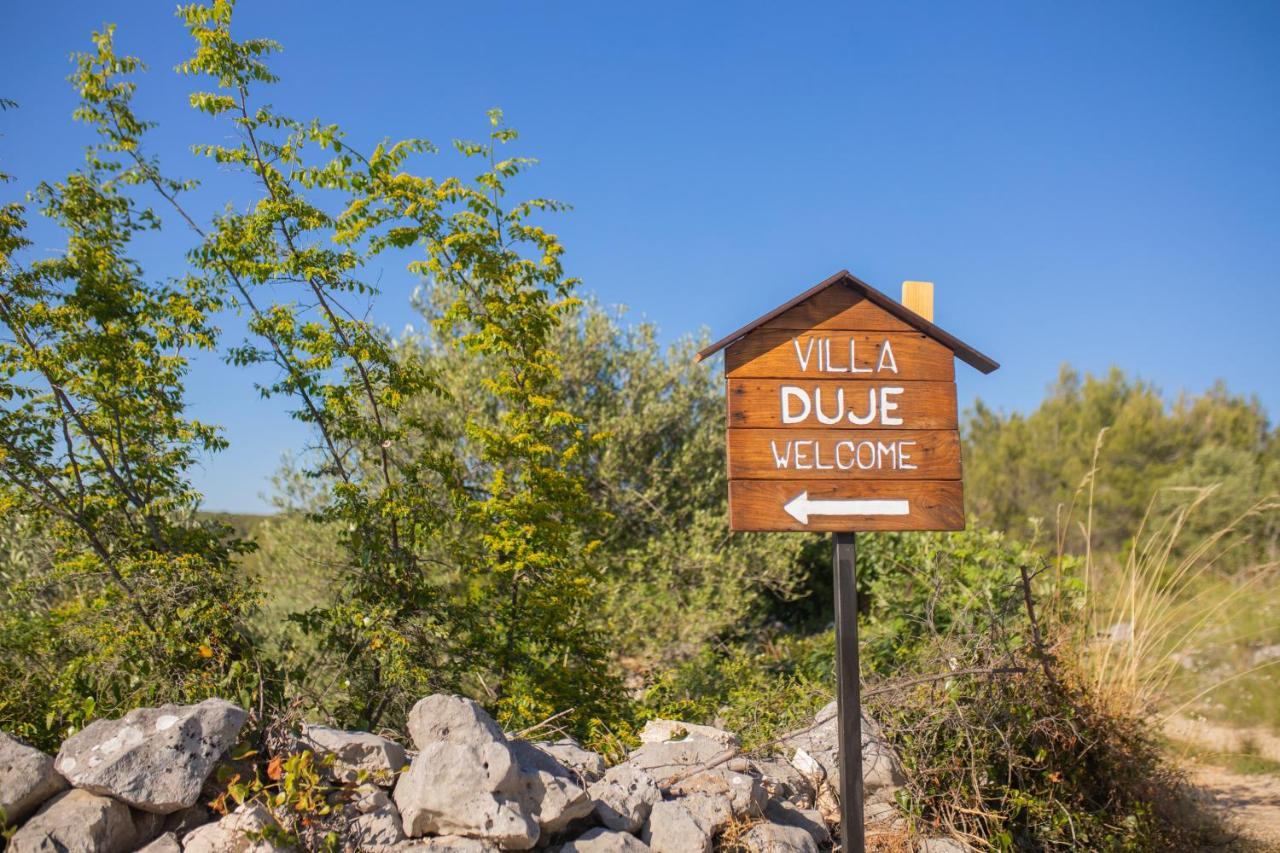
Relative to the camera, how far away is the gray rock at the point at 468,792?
3.12 metres

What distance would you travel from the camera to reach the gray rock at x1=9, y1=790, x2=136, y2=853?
2988 mm

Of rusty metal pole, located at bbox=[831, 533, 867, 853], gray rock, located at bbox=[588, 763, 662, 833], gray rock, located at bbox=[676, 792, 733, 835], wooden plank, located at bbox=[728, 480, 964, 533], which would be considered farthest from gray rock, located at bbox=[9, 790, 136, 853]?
rusty metal pole, located at bbox=[831, 533, 867, 853]

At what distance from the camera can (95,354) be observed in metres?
4.93

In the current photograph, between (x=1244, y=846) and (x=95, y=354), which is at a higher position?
(x=95, y=354)

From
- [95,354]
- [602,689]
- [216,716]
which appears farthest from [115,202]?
[602,689]

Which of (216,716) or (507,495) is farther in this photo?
(507,495)

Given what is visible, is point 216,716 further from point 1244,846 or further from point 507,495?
point 1244,846

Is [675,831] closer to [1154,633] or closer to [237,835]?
[237,835]

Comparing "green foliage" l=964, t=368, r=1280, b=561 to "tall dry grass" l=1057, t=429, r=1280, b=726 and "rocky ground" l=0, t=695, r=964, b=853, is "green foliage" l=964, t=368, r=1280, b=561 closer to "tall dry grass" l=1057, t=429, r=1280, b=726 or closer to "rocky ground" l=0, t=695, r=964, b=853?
"tall dry grass" l=1057, t=429, r=1280, b=726

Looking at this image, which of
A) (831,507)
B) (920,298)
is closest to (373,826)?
(831,507)

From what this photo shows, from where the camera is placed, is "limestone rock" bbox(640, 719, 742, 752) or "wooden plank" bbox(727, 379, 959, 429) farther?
"limestone rock" bbox(640, 719, 742, 752)

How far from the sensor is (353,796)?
11.0 feet

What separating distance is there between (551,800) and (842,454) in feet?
5.86

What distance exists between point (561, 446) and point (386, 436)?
10.8 feet
